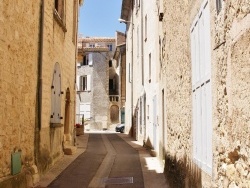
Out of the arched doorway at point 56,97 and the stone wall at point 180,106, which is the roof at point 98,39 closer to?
the arched doorway at point 56,97

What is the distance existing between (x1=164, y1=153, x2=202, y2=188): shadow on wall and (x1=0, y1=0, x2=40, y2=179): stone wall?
2989mm

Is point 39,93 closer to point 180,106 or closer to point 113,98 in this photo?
point 180,106

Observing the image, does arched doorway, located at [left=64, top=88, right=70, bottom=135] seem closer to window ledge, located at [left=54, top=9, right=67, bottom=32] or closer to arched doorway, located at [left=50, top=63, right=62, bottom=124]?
arched doorway, located at [left=50, top=63, right=62, bottom=124]

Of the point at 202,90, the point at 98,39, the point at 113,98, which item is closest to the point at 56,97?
the point at 202,90

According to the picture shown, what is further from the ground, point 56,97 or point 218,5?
point 218,5

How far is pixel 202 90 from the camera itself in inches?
153

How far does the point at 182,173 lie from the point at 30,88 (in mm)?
3781

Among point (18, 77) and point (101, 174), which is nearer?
point (18, 77)

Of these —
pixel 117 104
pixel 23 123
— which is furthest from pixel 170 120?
pixel 117 104

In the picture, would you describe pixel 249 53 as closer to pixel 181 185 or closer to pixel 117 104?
pixel 181 185

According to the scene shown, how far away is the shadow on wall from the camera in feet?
14.0

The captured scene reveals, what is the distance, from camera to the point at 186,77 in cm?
503

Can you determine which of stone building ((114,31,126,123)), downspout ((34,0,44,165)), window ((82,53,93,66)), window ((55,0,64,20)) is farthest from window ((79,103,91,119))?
downspout ((34,0,44,165))

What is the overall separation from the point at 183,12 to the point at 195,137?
7.00ft
